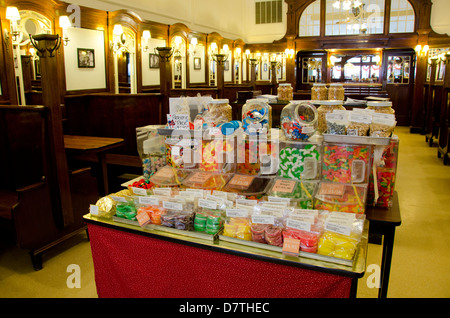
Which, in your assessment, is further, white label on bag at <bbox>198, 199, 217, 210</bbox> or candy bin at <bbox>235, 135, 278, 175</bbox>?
candy bin at <bbox>235, 135, 278, 175</bbox>

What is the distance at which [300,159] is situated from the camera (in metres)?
1.93

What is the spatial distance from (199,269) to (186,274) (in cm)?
9

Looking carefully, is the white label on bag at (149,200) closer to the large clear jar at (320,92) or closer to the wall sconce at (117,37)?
the large clear jar at (320,92)

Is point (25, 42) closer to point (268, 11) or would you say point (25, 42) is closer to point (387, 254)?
point (387, 254)

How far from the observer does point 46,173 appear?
10.4 feet

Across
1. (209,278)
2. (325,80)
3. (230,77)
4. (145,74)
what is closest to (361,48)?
(325,80)

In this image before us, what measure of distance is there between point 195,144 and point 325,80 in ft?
38.7

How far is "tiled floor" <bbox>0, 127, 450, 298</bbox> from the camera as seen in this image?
2734 mm

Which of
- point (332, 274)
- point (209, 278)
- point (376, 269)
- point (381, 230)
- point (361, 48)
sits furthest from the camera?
point (361, 48)

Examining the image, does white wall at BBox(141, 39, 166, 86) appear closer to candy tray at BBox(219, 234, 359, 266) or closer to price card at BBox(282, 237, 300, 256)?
candy tray at BBox(219, 234, 359, 266)

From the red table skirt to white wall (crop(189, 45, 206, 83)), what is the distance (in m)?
8.62

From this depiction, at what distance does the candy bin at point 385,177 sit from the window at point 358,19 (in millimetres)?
10806

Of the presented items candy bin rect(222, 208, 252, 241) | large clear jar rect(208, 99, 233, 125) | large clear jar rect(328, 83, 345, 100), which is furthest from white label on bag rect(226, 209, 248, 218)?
large clear jar rect(328, 83, 345, 100)

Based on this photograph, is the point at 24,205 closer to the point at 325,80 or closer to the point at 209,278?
the point at 209,278
